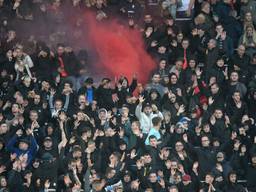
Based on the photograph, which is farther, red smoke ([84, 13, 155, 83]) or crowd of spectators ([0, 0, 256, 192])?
red smoke ([84, 13, 155, 83])

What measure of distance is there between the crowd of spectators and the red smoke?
0.22 metres

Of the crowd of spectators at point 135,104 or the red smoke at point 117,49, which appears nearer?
the crowd of spectators at point 135,104

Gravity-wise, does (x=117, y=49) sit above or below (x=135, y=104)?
above

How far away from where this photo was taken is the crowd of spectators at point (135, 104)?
22.0 meters

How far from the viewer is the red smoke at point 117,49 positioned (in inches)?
1029

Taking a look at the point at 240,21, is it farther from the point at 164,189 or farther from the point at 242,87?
the point at 164,189

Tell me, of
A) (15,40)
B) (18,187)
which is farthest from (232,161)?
(15,40)

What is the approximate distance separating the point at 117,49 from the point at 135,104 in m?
3.06

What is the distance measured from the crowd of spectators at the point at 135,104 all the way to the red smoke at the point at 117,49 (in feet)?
0.71

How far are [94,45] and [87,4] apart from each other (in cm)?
113

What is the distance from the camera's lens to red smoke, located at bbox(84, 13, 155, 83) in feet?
85.8

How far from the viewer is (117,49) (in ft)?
87.4

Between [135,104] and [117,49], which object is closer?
[135,104]

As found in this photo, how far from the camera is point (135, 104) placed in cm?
2397
